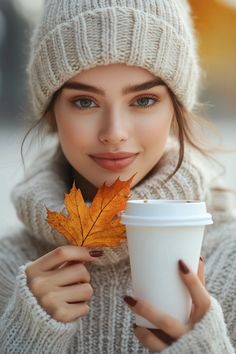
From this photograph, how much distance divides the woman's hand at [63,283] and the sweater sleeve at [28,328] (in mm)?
28

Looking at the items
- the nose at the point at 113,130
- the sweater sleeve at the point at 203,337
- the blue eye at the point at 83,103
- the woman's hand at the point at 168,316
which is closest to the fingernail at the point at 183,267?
the woman's hand at the point at 168,316

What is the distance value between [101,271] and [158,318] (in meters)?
0.54

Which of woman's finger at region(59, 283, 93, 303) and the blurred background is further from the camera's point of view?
the blurred background

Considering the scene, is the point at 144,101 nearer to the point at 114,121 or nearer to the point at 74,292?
the point at 114,121

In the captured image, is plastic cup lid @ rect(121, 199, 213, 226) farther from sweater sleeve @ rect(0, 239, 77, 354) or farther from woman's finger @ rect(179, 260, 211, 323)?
sweater sleeve @ rect(0, 239, 77, 354)

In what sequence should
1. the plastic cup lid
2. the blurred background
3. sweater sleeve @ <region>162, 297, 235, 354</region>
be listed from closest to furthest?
1. the plastic cup lid
2. sweater sleeve @ <region>162, 297, 235, 354</region>
3. the blurred background

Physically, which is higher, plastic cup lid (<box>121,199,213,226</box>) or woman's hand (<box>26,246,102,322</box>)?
plastic cup lid (<box>121,199,213,226</box>)

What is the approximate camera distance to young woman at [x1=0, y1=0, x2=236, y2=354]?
5.83 feet

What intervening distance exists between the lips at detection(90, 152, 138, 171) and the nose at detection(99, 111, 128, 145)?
0.15 ft

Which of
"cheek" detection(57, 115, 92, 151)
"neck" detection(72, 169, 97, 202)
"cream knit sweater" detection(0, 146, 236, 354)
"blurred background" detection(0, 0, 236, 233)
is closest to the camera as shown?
"cream knit sweater" detection(0, 146, 236, 354)

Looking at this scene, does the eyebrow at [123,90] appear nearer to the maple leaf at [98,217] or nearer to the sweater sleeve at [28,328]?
the maple leaf at [98,217]

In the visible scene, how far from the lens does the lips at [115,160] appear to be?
1818 millimetres

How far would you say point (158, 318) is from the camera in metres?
1.44

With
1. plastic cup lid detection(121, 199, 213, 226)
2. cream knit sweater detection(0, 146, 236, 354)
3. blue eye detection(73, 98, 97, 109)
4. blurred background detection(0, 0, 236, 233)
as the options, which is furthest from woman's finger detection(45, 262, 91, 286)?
blurred background detection(0, 0, 236, 233)
